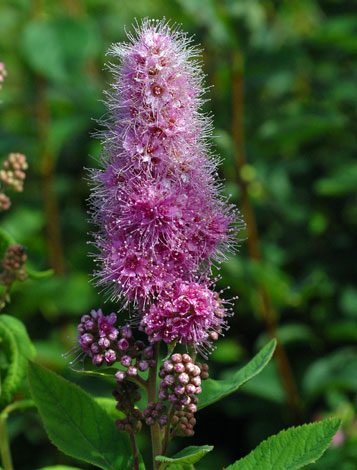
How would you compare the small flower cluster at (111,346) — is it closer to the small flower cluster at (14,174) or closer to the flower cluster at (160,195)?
the flower cluster at (160,195)

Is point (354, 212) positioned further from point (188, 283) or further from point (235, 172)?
point (188, 283)

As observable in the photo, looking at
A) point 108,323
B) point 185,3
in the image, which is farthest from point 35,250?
point 108,323

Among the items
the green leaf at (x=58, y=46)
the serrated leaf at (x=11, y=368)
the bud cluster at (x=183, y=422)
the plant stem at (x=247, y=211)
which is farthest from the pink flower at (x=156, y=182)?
the green leaf at (x=58, y=46)

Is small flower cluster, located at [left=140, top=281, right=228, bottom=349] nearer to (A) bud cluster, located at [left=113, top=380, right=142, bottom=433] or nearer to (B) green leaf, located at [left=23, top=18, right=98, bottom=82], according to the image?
(A) bud cluster, located at [left=113, top=380, right=142, bottom=433]

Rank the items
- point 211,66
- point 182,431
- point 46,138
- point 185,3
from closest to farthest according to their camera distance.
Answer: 1. point 182,431
2. point 185,3
3. point 46,138
4. point 211,66

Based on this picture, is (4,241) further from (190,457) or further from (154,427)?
(190,457)
